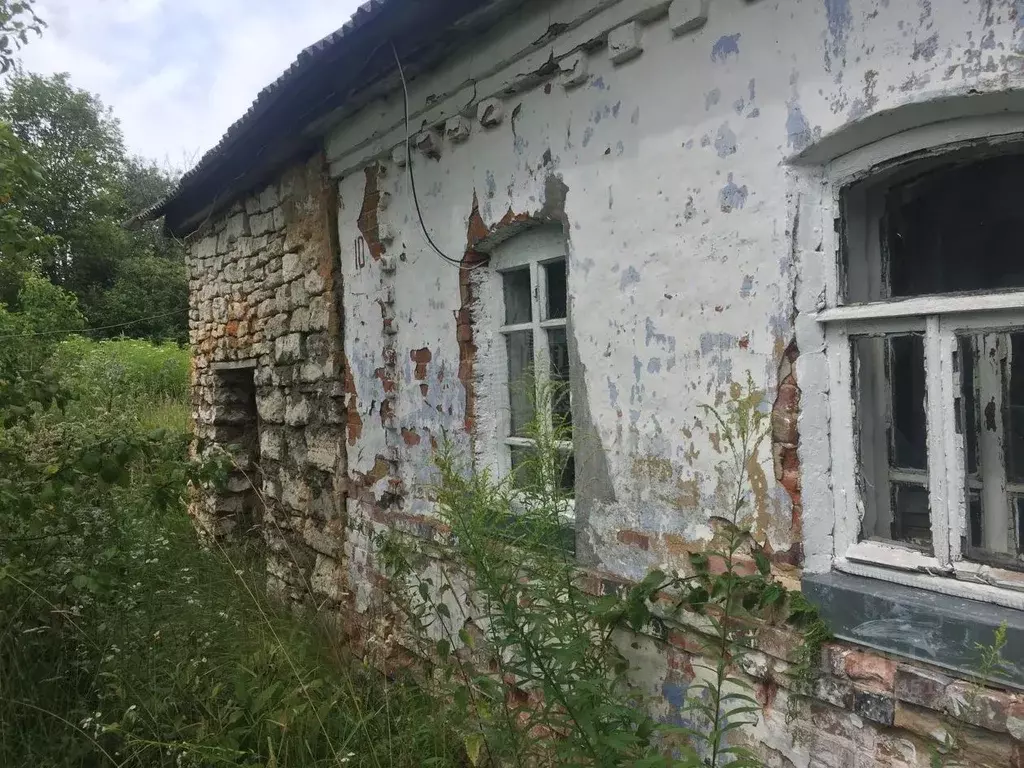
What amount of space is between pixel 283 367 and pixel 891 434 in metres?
4.33

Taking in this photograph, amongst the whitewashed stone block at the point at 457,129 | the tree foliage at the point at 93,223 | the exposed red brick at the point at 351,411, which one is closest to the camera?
the whitewashed stone block at the point at 457,129

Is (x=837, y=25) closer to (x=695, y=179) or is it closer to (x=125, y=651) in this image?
(x=695, y=179)

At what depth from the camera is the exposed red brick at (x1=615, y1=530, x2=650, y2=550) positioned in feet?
9.36

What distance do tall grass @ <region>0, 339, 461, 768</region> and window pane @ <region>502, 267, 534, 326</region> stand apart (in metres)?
1.72

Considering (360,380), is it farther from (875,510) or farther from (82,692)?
(875,510)

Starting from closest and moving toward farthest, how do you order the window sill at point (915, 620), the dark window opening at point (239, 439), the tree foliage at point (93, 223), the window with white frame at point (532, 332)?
the window sill at point (915, 620) < the window with white frame at point (532, 332) < the dark window opening at point (239, 439) < the tree foliage at point (93, 223)

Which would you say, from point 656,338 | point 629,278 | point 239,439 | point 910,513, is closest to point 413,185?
point 629,278

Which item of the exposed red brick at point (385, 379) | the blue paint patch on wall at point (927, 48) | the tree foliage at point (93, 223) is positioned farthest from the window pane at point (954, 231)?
the tree foliage at point (93, 223)

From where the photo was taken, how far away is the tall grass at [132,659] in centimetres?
319

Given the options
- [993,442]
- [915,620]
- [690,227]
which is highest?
[690,227]

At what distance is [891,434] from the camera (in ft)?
7.79

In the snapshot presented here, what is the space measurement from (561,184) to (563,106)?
0.32 m

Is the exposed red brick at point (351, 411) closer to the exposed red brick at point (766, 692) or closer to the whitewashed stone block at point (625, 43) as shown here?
the whitewashed stone block at point (625, 43)

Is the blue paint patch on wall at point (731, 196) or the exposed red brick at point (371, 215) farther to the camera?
the exposed red brick at point (371, 215)
